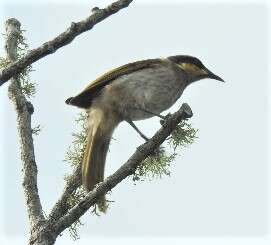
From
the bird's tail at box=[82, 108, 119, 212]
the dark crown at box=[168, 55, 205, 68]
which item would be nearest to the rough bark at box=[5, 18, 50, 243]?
the bird's tail at box=[82, 108, 119, 212]

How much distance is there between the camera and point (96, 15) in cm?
405

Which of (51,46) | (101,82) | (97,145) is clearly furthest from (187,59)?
(51,46)

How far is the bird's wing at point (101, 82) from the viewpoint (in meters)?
6.05

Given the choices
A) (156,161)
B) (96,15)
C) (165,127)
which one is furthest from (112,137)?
(96,15)

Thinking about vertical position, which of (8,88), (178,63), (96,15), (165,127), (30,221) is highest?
(178,63)

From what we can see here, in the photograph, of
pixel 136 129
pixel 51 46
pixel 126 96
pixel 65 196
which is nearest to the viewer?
pixel 51 46

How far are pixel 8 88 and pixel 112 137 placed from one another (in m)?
1.11

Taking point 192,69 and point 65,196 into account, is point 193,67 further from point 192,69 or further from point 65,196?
point 65,196

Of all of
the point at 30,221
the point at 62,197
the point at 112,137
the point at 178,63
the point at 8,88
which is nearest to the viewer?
the point at 30,221

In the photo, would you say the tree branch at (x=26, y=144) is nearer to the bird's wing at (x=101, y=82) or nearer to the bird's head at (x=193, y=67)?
the bird's wing at (x=101, y=82)

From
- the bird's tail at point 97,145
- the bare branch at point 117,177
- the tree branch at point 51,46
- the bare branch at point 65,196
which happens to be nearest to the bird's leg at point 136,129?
the bird's tail at point 97,145

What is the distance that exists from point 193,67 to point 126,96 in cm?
112

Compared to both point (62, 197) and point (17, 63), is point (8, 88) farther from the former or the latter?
point (17, 63)

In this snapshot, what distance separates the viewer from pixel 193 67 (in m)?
7.16
